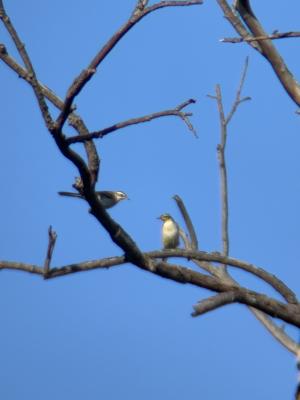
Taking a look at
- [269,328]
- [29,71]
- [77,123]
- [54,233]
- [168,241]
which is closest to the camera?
[29,71]

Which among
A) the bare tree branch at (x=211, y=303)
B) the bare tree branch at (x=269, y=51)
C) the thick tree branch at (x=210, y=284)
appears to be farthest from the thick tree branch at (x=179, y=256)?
the bare tree branch at (x=269, y=51)

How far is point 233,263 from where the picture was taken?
6473mm

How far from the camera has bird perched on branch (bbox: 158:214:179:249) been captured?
50.2 feet

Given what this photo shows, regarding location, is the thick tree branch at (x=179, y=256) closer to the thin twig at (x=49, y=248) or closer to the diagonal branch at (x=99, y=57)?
the thin twig at (x=49, y=248)

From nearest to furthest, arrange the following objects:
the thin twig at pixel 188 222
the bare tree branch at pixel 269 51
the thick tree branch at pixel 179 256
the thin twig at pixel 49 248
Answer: the thin twig at pixel 49 248 < the thick tree branch at pixel 179 256 < the bare tree branch at pixel 269 51 < the thin twig at pixel 188 222

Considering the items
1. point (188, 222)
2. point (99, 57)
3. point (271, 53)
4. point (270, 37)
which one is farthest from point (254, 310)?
point (99, 57)

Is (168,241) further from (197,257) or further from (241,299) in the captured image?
(241,299)

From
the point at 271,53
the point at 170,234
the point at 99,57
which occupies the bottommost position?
the point at 170,234

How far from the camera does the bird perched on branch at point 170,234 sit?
→ 15297mm

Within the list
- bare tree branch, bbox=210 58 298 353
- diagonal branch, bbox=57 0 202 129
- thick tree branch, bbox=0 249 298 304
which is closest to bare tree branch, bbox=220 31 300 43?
diagonal branch, bbox=57 0 202 129

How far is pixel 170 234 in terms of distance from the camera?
15.4 metres

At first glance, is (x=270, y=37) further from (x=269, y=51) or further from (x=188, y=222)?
(x=188, y=222)

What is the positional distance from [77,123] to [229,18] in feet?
6.50

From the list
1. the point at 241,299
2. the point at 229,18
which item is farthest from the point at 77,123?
the point at 229,18
